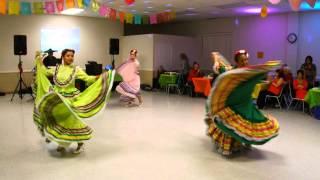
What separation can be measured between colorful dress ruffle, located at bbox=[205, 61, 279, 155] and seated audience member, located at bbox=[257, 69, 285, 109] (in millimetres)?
3895

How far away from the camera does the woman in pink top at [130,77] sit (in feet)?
25.0

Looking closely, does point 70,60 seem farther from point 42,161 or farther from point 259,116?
point 259,116

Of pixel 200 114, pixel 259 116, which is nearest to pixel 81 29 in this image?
pixel 200 114

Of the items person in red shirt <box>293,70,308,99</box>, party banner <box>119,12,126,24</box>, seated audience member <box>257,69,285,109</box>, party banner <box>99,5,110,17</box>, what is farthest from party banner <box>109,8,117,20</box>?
person in red shirt <box>293,70,308,99</box>

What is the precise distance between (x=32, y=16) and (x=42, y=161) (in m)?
7.49

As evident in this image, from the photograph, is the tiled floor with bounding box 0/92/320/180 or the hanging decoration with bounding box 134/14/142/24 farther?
the hanging decoration with bounding box 134/14/142/24

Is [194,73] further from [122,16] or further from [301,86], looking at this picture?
[301,86]

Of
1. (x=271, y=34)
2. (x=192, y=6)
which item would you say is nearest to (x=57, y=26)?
(x=192, y=6)

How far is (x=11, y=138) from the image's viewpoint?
191 inches

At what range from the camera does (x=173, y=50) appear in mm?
11977

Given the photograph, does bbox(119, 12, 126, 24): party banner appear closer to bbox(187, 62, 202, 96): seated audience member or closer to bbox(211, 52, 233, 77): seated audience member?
bbox(187, 62, 202, 96): seated audience member

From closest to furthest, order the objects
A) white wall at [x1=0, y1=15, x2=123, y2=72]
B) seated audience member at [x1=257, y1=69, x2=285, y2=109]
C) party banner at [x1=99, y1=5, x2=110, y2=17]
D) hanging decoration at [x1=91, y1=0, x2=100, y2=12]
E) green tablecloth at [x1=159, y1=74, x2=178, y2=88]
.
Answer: seated audience member at [x1=257, y1=69, x2=285, y2=109] < hanging decoration at [x1=91, y1=0, x2=100, y2=12] < party banner at [x1=99, y1=5, x2=110, y2=17] < white wall at [x1=0, y1=15, x2=123, y2=72] < green tablecloth at [x1=159, y1=74, x2=178, y2=88]

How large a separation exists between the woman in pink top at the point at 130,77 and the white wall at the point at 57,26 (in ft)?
13.0

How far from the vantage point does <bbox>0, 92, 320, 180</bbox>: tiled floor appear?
3.51 m
